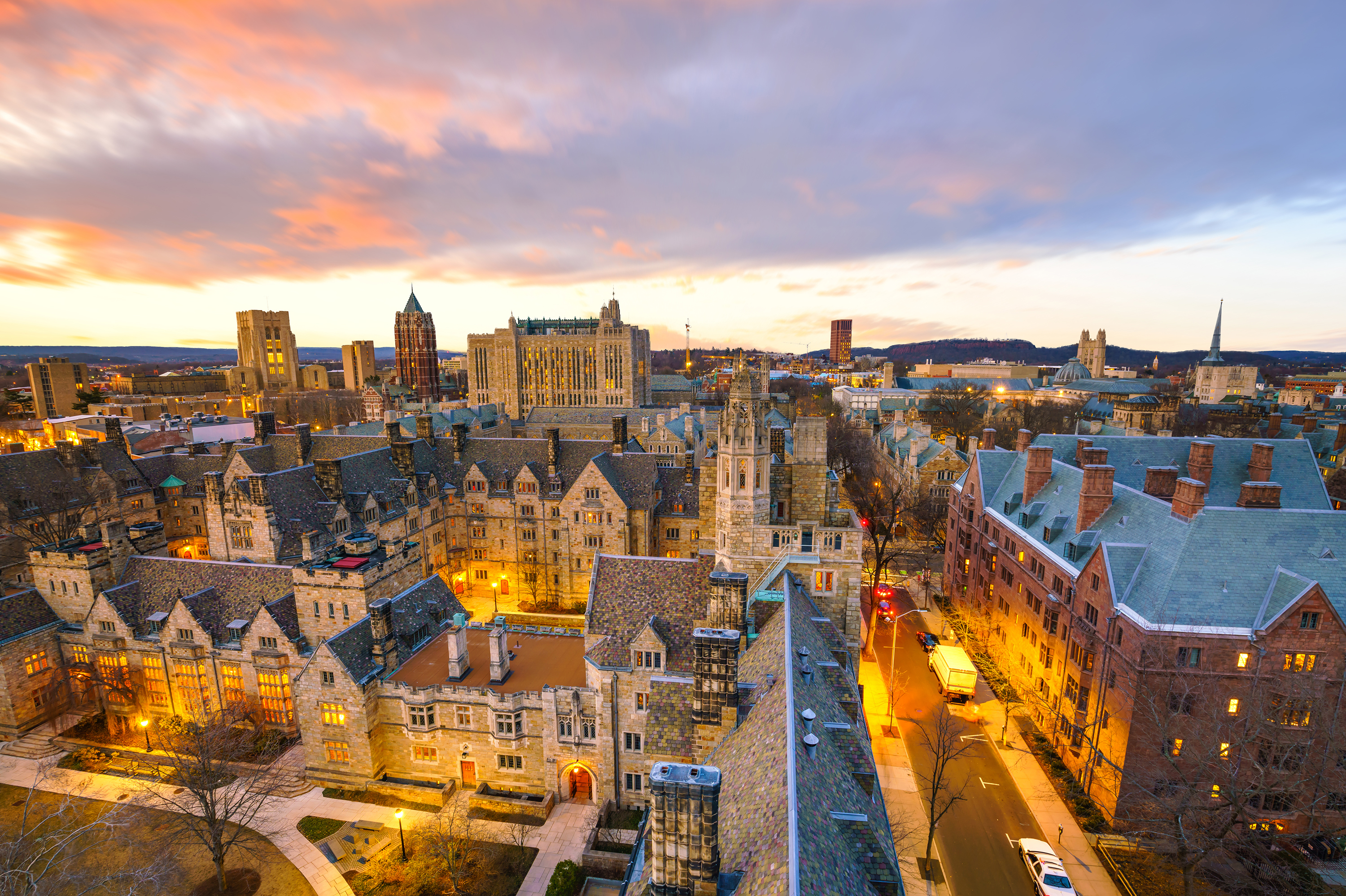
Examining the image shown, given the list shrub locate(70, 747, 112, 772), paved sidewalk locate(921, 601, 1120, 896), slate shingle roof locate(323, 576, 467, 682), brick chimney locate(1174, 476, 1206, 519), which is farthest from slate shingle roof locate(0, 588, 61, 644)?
brick chimney locate(1174, 476, 1206, 519)

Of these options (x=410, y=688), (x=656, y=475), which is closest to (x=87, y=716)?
(x=410, y=688)

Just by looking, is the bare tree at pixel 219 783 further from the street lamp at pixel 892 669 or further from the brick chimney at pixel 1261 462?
the brick chimney at pixel 1261 462

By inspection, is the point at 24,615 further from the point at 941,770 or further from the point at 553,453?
the point at 941,770

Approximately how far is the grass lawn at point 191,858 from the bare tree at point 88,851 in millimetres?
79

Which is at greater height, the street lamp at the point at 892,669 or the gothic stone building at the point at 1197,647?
the gothic stone building at the point at 1197,647

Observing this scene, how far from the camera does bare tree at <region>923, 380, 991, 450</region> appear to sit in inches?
5782

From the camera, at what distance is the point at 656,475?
215 ft

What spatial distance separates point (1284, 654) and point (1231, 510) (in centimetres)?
868

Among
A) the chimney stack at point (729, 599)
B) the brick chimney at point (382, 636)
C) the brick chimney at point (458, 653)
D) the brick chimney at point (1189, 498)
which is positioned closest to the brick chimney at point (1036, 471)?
the brick chimney at point (1189, 498)

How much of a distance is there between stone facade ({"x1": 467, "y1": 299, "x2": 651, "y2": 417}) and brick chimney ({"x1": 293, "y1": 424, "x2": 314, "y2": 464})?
263 feet

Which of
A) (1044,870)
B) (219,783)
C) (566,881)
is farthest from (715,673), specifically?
(219,783)

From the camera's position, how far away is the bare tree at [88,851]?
2819 centimetres

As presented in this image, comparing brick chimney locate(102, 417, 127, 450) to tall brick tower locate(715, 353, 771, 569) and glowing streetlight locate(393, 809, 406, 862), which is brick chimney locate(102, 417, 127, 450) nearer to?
glowing streetlight locate(393, 809, 406, 862)

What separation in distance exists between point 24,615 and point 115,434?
36789 mm
